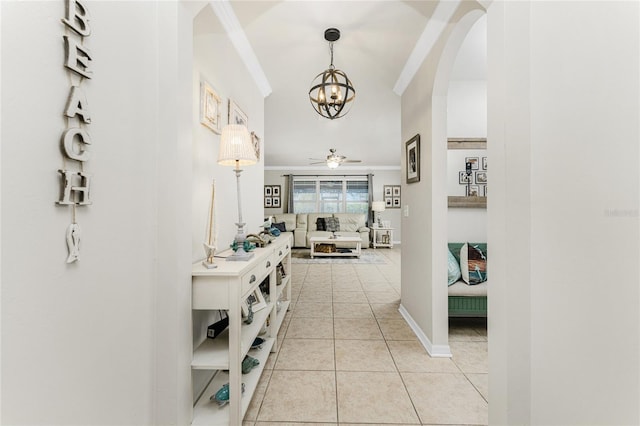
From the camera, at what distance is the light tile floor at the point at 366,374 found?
1.50 metres

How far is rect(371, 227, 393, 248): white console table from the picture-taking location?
7.88 m

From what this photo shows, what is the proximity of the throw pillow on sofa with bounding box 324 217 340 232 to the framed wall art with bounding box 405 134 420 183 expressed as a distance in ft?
16.9

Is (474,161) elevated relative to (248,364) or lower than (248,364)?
elevated

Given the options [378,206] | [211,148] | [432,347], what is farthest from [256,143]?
[378,206]

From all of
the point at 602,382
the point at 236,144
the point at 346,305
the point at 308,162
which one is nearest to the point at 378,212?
the point at 308,162

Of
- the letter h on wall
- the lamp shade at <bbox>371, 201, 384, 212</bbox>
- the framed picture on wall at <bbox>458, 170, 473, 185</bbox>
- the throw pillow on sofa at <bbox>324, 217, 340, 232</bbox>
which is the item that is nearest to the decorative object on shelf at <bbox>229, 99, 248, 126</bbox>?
the letter h on wall

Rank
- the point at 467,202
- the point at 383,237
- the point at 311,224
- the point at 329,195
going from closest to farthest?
the point at 467,202 < the point at 383,237 < the point at 311,224 < the point at 329,195

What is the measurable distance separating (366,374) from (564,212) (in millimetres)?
1564

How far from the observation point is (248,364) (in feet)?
5.53

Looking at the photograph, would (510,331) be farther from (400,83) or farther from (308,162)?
(308,162)

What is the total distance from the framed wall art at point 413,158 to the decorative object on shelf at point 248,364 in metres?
1.96

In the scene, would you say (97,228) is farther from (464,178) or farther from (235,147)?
(464,178)

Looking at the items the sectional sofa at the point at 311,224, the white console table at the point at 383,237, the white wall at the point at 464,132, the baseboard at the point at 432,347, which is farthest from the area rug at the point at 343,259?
the baseboard at the point at 432,347

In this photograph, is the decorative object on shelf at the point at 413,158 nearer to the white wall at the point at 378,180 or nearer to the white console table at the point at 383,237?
the white console table at the point at 383,237
